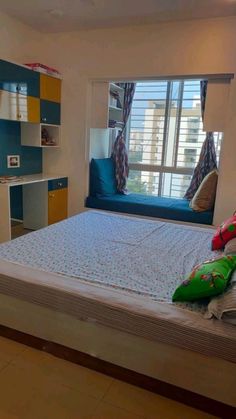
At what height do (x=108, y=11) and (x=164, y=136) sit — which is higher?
(x=108, y=11)

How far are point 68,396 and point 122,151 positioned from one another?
11.2 feet

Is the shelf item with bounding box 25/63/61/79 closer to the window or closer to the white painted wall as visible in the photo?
the white painted wall

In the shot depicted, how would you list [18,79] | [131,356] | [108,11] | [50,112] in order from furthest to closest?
[50,112] < [18,79] < [108,11] < [131,356]

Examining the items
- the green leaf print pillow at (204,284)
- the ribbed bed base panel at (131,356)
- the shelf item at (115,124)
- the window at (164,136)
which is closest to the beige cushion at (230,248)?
the green leaf print pillow at (204,284)

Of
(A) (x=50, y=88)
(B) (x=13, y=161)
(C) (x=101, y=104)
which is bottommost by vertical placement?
(B) (x=13, y=161)

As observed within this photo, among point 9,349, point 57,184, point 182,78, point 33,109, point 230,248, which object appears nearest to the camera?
point 9,349

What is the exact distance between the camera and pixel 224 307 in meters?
1.41

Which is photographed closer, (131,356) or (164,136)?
(131,356)

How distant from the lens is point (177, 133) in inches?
164

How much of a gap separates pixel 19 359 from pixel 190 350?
0.94 m

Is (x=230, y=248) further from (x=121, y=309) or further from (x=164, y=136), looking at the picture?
(x=164, y=136)

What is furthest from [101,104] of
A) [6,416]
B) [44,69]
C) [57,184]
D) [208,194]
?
[6,416]

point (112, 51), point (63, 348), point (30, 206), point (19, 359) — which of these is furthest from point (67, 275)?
point (112, 51)

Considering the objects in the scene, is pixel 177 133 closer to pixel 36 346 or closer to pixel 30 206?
pixel 30 206
